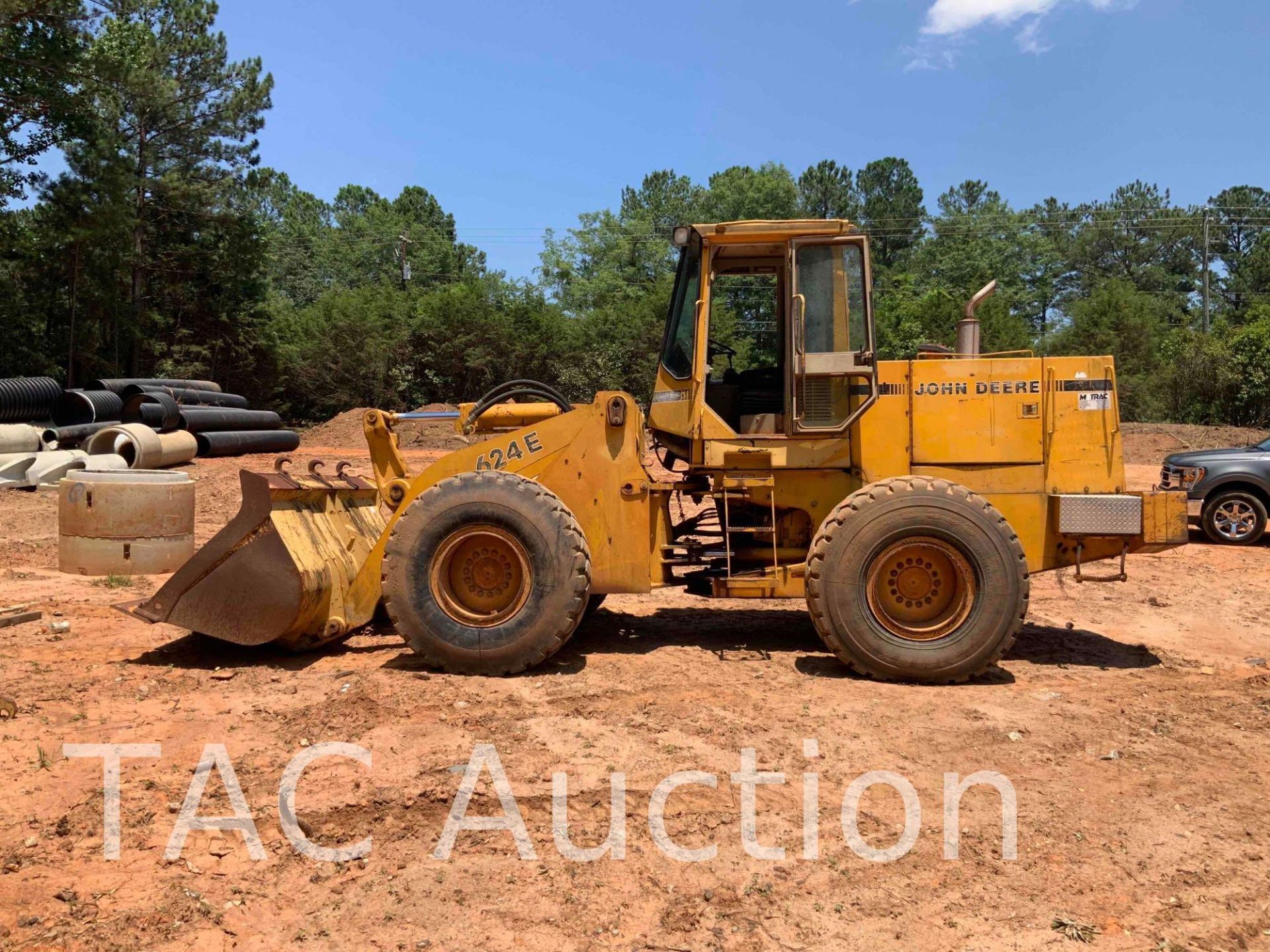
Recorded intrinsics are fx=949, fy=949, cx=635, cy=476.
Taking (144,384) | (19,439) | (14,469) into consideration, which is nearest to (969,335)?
(14,469)

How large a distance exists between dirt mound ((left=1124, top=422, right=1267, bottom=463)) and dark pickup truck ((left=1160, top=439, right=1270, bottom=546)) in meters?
11.8

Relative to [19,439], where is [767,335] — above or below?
above

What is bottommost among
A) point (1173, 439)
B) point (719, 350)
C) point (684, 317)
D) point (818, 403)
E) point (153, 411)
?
point (1173, 439)

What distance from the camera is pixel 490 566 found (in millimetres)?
6039

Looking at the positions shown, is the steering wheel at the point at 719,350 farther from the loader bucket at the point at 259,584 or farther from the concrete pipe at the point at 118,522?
the concrete pipe at the point at 118,522

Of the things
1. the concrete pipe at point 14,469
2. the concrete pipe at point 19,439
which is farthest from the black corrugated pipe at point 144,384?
the concrete pipe at point 14,469

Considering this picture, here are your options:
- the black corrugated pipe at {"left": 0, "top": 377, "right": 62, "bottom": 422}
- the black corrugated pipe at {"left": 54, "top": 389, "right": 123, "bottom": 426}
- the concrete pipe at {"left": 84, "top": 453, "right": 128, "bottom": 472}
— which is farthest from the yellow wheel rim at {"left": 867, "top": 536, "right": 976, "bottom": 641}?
the black corrugated pipe at {"left": 54, "top": 389, "right": 123, "bottom": 426}

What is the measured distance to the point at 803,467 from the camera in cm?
634

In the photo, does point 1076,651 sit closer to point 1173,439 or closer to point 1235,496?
point 1235,496

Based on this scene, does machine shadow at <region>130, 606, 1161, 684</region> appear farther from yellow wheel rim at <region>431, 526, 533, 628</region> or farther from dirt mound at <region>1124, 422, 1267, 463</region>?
dirt mound at <region>1124, 422, 1267, 463</region>

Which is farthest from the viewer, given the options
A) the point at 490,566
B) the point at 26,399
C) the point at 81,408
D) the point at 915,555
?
the point at 81,408

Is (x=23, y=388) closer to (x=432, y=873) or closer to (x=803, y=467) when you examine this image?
(x=803, y=467)

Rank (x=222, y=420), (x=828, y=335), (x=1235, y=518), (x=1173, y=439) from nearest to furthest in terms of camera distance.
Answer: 1. (x=828, y=335)
2. (x=1235, y=518)
3. (x=222, y=420)
4. (x=1173, y=439)

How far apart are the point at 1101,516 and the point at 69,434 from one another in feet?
54.3
